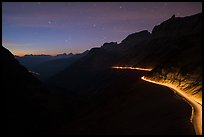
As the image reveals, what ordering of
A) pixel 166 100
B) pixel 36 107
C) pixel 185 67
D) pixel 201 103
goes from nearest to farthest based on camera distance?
1. pixel 201 103
2. pixel 166 100
3. pixel 185 67
4. pixel 36 107

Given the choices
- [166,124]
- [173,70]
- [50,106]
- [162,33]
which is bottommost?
[50,106]

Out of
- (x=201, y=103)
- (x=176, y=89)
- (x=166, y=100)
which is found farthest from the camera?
(x=176, y=89)

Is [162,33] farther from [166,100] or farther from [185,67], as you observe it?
[166,100]

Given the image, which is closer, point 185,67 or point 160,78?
point 185,67

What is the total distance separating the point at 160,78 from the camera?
4853 centimetres

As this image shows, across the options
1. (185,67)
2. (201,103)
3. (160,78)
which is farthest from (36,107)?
(201,103)

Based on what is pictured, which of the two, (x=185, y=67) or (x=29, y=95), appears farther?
(x=29, y=95)

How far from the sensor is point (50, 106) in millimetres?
109250

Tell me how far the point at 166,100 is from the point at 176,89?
6.86 metres

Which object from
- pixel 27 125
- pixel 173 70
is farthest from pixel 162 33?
pixel 173 70

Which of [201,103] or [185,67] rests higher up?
[185,67]

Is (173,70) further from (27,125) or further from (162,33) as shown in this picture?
(162,33)

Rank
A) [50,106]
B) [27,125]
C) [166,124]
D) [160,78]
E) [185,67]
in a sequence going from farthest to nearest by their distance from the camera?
[50,106], [27,125], [160,78], [185,67], [166,124]

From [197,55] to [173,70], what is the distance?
464cm
